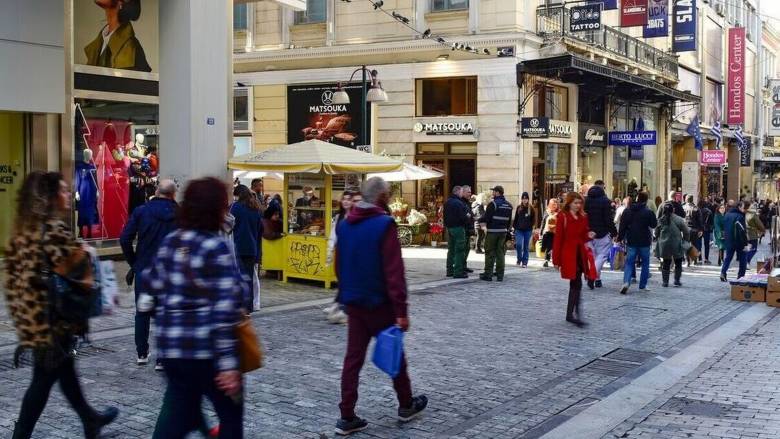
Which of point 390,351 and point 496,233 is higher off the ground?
point 496,233

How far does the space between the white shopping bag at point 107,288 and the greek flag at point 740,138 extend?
142ft

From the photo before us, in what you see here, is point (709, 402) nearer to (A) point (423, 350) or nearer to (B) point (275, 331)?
(A) point (423, 350)

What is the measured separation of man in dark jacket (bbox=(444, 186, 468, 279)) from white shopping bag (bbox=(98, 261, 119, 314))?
34.7 ft

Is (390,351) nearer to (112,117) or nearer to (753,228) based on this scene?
(112,117)

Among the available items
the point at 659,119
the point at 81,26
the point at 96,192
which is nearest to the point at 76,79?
the point at 81,26

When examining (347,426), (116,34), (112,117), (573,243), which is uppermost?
(116,34)

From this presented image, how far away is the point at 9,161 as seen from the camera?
1507 centimetres

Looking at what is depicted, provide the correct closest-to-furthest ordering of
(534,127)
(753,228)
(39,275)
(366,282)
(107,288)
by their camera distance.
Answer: (39,275) → (107,288) → (366,282) → (753,228) → (534,127)

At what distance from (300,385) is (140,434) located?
1724 mm

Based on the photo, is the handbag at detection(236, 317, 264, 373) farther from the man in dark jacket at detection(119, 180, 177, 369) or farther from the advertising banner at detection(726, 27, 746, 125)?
the advertising banner at detection(726, 27, 746, 125)

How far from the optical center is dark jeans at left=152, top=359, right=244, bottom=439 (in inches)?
155

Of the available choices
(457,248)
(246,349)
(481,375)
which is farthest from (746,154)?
(246,349)

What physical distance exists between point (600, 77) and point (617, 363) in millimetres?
18575

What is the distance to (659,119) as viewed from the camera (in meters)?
35.6
